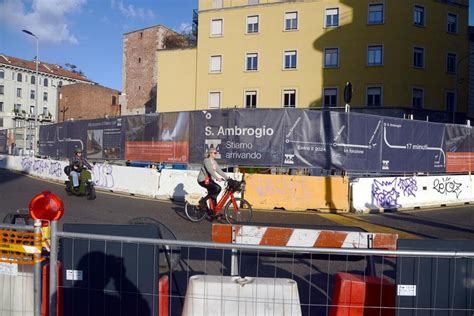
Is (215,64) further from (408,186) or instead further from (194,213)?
(194,213)

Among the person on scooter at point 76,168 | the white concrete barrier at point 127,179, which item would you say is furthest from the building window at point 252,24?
the person on scooter at point 76,168

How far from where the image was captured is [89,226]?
3.64m

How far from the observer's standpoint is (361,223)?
11.3m

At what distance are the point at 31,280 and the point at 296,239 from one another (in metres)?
2.73

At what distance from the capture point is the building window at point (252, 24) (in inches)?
1650

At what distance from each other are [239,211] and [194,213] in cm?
108

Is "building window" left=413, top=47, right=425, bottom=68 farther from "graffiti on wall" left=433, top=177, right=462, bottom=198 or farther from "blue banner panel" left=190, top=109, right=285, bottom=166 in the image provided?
"blue banner panel" left=190, top=109, right=285, bottom=166

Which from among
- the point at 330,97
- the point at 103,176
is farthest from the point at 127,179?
the point at 330,97

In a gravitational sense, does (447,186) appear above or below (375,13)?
below

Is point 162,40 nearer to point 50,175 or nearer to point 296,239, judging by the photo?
point 50,175

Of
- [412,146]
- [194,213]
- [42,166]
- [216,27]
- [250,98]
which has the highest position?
[216,27]

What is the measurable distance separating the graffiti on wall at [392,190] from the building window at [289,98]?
2647 cm

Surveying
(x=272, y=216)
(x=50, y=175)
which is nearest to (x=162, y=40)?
(x=50, y=175)

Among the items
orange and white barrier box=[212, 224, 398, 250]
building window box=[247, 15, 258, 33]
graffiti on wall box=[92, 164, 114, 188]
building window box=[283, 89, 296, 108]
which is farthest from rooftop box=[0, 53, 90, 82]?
orange and white barrier box=[212, 224, 398, 250]
